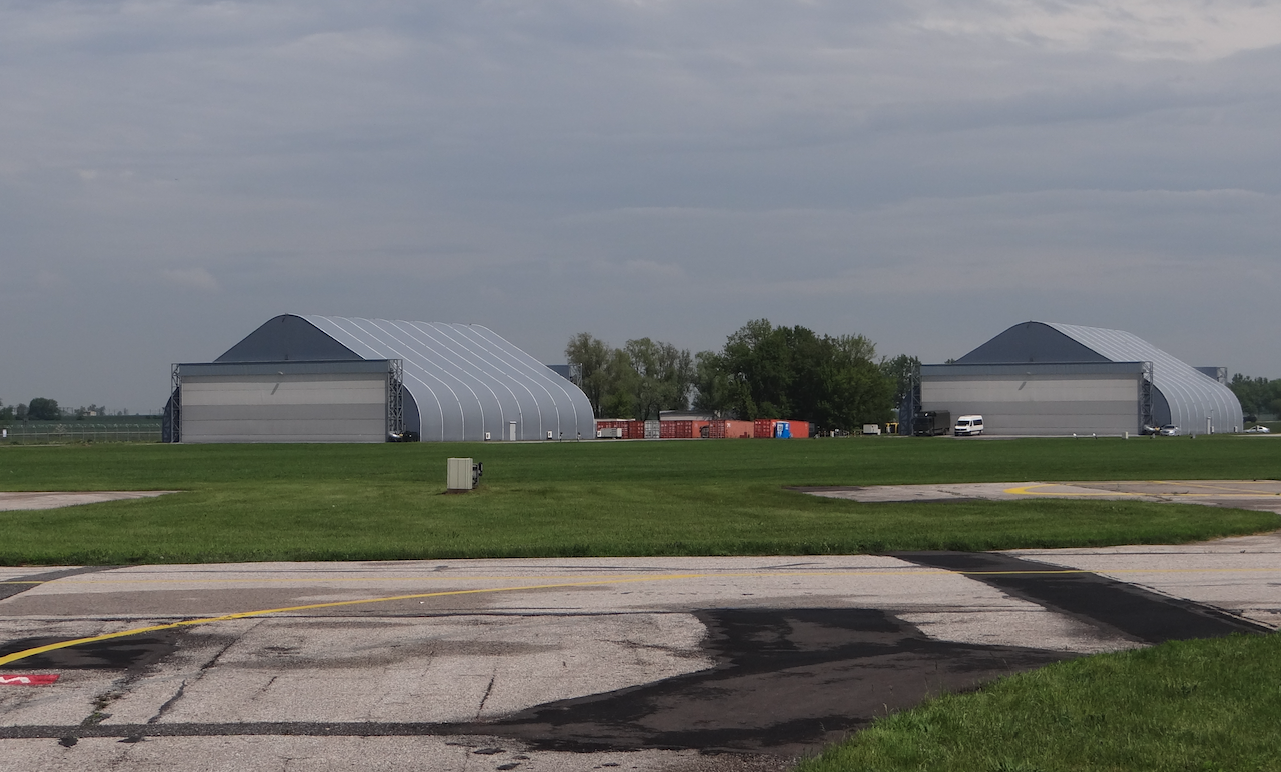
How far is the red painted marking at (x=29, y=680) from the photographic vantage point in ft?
33.3

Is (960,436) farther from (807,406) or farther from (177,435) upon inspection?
(177,435)

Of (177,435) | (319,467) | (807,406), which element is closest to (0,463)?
(319,467)

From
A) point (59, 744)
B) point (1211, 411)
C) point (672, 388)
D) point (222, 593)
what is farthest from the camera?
point (672, 388)

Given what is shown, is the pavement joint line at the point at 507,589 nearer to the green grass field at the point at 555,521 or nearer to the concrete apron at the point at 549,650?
the concrete apron at the point at 549,650

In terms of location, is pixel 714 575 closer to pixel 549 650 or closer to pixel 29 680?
pixel 549 650

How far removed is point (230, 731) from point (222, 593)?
7216 millimetres

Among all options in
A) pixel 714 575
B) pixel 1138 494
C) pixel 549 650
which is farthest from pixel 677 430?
pixel 549 650

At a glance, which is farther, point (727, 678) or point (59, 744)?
point (727, 678)

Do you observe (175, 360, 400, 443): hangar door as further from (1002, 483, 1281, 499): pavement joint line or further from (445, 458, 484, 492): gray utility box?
(1002, 483, 1281, 499): pavement joint line

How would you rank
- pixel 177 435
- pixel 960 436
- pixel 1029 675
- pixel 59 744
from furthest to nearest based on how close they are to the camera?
pixel 960 436, pixel 177 435, pixel 1029 675, pixel 59 744

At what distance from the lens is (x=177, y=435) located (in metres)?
111

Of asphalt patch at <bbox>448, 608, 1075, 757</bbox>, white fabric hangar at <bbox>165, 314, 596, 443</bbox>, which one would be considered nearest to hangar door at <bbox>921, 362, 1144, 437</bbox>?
white fabric hangar at <bbox>165, 314, 596, 443</bbox>

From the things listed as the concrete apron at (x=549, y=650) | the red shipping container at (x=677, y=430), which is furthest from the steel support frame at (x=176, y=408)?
the concrete apron at (x=549, y=650)

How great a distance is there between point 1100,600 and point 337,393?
97154mm
